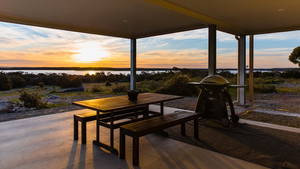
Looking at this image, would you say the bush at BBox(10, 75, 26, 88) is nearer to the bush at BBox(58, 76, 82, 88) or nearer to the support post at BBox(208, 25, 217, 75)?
the bush at BBox(58, 76, 82, 88)

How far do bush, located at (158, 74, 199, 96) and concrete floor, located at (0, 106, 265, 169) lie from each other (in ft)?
16.7

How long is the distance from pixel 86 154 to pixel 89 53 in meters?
5.62

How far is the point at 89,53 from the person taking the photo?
24.1ft

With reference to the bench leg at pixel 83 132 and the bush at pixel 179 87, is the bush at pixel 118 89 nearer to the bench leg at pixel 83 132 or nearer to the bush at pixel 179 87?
the bush at pixel 179 87

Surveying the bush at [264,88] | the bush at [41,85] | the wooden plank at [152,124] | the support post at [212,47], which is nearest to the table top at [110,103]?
the wooden plank at [152,124]

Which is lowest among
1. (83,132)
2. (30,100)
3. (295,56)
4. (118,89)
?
(83,132)

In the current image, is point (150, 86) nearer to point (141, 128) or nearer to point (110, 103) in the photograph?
point (110, 103)

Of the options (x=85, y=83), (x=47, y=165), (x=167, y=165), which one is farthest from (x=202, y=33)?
(x=47, y=165)

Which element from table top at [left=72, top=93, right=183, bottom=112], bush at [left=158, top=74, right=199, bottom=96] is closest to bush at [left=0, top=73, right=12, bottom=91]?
table top at [left=72, top=93, right=183, bottom=112]

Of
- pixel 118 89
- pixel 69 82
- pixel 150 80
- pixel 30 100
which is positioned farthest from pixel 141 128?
pixel 150 80

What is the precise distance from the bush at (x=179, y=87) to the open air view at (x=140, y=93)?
0.15 ft

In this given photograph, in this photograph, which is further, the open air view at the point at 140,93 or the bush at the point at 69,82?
the bush at the point at 69,82

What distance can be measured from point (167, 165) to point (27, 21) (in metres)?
3.87

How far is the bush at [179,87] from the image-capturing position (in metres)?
7.94
